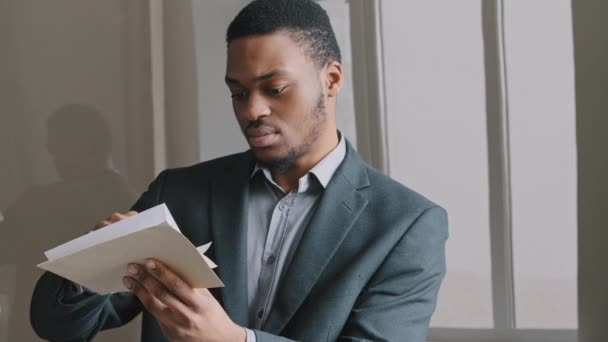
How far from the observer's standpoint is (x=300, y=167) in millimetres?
1783

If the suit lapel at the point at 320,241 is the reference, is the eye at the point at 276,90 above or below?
above

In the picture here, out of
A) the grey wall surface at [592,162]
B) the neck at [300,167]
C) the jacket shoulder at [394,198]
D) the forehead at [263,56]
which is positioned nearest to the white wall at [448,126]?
the grey wall surface at [592,162]

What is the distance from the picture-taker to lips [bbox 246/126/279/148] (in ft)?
5.45

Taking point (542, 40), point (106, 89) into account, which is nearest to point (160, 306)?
point (542, 40)

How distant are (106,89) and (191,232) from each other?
3.67 feet

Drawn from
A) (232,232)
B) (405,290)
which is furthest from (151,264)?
(405,290)

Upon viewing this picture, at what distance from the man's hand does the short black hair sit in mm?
620

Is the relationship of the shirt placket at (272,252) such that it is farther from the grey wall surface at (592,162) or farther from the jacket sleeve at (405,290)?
the grey wall surface at (592,162)

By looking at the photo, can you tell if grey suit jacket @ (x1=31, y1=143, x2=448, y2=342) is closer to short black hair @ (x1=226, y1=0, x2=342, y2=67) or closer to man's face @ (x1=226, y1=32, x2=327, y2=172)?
man's face @ (x1=226, y1=32, x2=327, y2=172)

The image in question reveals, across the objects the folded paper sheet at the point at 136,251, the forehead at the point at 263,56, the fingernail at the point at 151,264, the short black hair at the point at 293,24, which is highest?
the short black hair at the point at 293,24

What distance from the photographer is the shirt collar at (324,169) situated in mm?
1757

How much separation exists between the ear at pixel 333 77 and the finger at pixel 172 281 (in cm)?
66

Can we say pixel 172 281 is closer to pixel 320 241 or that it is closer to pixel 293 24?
pixel 320 241

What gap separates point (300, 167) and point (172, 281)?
55cm
